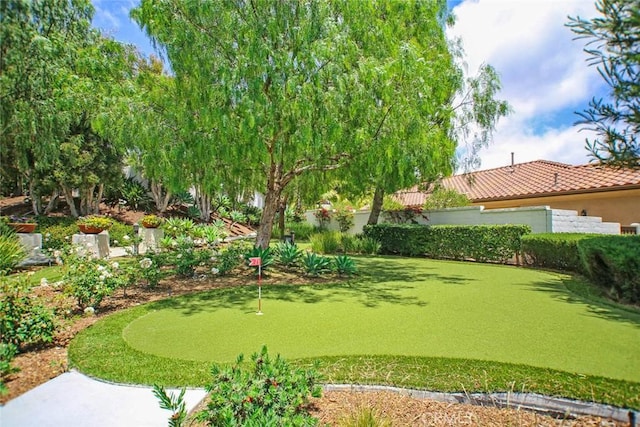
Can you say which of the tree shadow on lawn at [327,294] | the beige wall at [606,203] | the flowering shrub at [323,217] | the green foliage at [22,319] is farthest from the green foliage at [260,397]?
the flowering shrub at [323,217]

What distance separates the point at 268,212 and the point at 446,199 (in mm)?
10568

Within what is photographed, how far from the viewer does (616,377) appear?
3.30 meters

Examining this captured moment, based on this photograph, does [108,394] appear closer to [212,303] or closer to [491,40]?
[212,303]

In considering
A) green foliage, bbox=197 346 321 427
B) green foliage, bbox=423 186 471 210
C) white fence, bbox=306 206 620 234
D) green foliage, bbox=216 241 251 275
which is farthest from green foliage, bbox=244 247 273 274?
green foliage, bbox=423 186 471 210

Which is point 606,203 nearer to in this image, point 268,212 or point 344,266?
point 344,266

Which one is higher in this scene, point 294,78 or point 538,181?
point 294,78

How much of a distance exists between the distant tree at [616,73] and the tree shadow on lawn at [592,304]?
2.51 meters

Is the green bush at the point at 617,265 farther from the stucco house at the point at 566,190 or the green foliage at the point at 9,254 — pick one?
the green foliage at the point at 9,254

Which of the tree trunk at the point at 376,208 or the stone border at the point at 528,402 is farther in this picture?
the tree trunk at the point at 376,208

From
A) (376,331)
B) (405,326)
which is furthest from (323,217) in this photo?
(376,331)

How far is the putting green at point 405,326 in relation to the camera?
4207 mm

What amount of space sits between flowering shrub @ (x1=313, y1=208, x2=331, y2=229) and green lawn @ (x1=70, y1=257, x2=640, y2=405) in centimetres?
1656

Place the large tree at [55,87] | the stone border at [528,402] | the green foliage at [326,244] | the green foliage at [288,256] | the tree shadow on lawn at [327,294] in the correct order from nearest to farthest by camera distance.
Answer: the stone border at [528,402]
the tree shadow on lawn at [327,294]
the large tree at [55,87]
the green foliage at [288,256]
the green foliage at [326,244]

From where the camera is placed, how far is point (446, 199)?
1772cm
